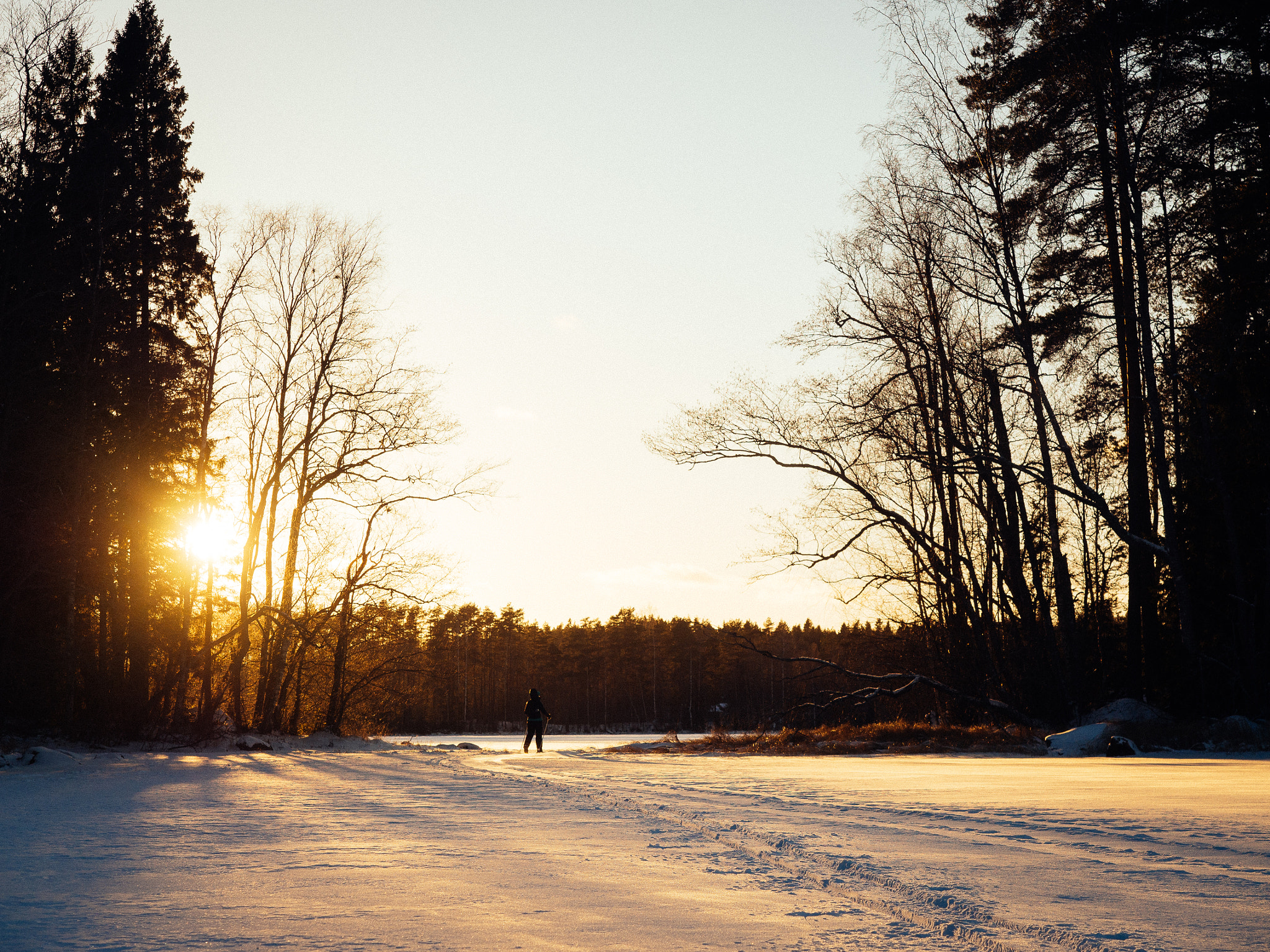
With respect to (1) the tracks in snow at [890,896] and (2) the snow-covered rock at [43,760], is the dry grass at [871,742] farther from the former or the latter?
(1) the tracks in snow at [890,896]

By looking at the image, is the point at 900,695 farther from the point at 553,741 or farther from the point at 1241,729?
the point at 553,741

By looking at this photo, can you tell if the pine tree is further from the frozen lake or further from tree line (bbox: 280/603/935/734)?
tree line (bbox: 280/603/935/734)

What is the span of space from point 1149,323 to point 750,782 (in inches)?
531

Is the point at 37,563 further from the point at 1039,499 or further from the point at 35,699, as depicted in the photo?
the point at 1039,499

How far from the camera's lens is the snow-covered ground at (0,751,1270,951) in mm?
3248

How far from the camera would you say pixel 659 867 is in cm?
473

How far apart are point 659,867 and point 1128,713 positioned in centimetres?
1505

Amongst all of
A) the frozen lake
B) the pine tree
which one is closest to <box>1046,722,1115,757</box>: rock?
the frozen lake

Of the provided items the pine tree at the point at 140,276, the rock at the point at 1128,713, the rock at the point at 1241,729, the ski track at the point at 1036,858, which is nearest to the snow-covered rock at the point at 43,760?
the pine tree at the point at 140,276

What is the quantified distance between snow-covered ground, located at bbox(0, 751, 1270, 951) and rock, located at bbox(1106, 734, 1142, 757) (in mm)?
4710

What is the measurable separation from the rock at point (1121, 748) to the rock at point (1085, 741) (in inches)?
9.3

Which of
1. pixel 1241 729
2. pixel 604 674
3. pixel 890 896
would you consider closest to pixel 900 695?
pixel 1241 729

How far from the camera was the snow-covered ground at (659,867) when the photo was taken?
325 centimetres

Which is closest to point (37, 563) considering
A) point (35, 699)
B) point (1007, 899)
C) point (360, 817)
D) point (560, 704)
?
point (35, 699)
